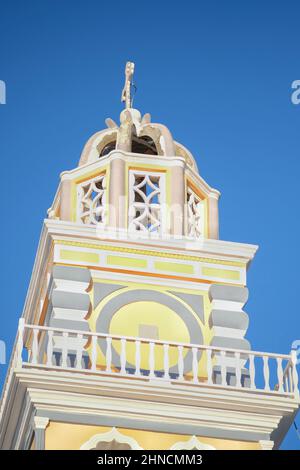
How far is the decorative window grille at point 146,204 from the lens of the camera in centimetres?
3788

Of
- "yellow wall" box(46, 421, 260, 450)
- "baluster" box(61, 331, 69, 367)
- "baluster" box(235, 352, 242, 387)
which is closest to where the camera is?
"yellow wall" box(46, 421, 260, 450)

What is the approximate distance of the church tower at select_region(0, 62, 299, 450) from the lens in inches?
1304

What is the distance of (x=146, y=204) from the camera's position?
3819 centimetres

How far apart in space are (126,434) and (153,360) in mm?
1506

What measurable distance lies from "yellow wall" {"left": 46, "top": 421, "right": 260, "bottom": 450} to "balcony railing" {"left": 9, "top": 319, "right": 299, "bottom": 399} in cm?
99

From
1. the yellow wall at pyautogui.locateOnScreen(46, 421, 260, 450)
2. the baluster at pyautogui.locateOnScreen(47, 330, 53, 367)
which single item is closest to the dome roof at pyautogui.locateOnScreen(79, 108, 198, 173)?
the baluster at pyautogui.locateOnScreen(47, 330, 53, 367)

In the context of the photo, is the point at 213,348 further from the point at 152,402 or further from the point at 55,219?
the point at 55,219

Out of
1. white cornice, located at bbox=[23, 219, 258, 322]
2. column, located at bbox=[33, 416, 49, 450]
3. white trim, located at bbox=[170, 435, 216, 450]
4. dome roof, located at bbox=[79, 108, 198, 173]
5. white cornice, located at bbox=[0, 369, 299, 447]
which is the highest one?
dome roof, located at bbox=[79, 108, 198, 173]

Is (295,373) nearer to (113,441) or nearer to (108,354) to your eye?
(108,354)

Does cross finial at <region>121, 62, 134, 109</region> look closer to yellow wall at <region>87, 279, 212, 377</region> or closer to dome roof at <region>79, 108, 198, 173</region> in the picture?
dome roof at <region>79, 108, 198, 173</region>

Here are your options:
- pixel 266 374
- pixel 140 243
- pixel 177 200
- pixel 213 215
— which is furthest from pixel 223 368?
pixel 213 215

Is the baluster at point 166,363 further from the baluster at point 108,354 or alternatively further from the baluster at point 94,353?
the baluster at point 94,353

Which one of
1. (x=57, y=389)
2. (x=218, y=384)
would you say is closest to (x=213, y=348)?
(x=218, y=384)

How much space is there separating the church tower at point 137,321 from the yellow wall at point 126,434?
18mm
